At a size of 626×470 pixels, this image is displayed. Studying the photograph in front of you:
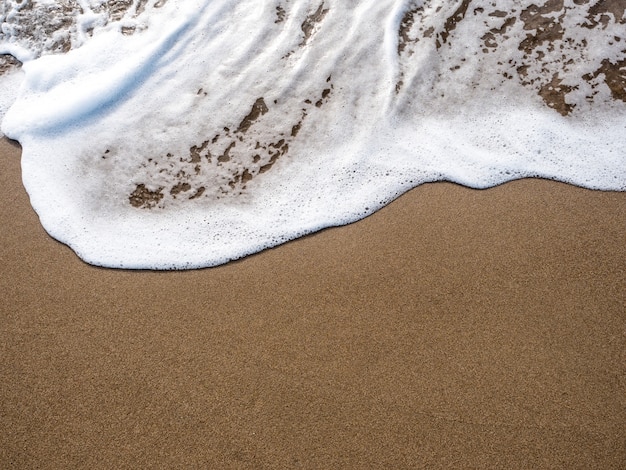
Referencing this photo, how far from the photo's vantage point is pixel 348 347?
1941 mm

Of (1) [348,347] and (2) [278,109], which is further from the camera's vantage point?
(2) [278,109]

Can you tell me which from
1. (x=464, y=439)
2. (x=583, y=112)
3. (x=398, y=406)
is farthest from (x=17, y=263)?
(x=583, y=112)

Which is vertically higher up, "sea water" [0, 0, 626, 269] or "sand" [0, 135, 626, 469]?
"sea water" [0, 0, 626, 269]

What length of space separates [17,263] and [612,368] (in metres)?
2.61

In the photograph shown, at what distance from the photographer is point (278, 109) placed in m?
2.84

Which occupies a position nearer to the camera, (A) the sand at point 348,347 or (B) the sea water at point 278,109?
(A) the sand at point 348,347

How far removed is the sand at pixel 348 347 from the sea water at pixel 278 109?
187 millimetres

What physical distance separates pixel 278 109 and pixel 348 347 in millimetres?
1547

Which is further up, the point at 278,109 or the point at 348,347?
the point at 278,109

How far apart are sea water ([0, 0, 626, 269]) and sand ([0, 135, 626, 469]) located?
7.4 inches

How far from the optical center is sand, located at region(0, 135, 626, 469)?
174 centimetres

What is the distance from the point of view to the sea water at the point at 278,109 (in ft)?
7.99

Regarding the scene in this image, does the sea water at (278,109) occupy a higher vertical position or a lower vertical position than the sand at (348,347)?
higher

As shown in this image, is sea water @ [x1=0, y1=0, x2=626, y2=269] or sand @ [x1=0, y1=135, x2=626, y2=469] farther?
sea water @ [x1=0, y1=0, x2=626, y2=269]
